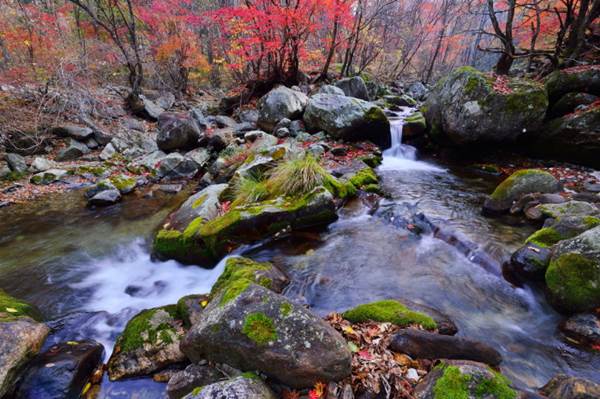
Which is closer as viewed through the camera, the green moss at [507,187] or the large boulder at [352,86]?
the green moss at [507,187]

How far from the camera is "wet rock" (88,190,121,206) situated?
329 inches

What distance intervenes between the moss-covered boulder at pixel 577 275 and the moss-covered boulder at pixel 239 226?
11.6 feet

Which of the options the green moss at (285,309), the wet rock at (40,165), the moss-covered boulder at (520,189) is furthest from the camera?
the wet rock at (40,165)

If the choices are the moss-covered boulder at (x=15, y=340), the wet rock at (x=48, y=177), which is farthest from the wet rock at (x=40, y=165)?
the moss-covered boulder at (x=15, y=340)

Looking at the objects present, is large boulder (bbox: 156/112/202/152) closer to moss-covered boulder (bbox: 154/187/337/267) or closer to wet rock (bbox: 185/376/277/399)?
moss-covered boulder (bbox: 154/187/337/267)

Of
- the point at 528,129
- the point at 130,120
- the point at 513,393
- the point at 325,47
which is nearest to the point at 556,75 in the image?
the point at 528,129

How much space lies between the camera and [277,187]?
6527 millimetres

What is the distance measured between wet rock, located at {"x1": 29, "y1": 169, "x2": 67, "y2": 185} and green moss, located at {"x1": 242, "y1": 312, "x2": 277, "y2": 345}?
33.4 feet

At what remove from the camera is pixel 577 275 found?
3.55 m

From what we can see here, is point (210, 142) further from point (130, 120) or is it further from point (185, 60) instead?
point (185, 60)

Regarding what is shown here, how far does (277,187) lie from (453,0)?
25.6 m

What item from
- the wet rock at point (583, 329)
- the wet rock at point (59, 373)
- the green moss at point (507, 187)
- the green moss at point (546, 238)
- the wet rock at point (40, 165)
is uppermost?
the green moss at point (507, 187)

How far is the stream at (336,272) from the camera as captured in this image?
11.7ft

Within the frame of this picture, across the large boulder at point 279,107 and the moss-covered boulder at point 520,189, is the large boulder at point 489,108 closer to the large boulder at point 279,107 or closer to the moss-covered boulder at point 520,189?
the moss-covered boulder at point 520,189
